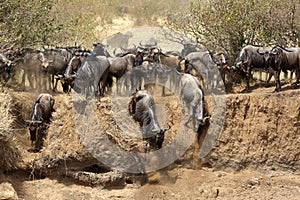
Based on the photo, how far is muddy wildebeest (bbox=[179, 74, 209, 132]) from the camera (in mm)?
14938

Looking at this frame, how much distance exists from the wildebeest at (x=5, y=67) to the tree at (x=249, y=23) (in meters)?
8.69

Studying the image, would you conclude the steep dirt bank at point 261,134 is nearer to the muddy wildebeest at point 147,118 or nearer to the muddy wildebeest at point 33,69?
the muddy wildebeest at point 147,118

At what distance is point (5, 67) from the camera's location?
17.2 meters

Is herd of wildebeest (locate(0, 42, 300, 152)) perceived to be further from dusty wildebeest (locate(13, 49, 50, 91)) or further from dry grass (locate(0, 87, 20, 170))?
dry grass (locate(0, 87, 20, 170))

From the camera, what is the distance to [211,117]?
600 inches

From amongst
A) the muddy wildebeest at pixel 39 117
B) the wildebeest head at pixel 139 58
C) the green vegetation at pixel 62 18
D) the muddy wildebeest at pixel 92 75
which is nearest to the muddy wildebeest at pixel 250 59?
the wildebeest head at pixel 139 58

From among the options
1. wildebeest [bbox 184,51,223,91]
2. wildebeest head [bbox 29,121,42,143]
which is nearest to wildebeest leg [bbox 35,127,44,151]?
wildebeest head [bbox 29,121,42,143]

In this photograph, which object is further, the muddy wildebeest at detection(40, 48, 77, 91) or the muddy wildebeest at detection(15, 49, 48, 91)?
the muddy wildebeest at detection(15, 49, 48, 91)

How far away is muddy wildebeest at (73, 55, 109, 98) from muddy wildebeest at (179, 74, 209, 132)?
9.93ft

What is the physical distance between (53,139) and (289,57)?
8.65 metres

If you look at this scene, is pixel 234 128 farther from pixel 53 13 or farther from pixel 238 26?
pixel 53 13

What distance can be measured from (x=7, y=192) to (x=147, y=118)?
4718 millimetres

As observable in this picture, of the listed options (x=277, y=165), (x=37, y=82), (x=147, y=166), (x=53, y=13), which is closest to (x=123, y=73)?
(x=37, y=82)

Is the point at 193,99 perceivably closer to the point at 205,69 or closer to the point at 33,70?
the point at 205,69
